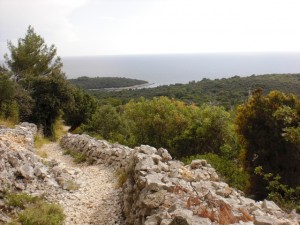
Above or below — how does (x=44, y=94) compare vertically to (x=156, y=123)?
above

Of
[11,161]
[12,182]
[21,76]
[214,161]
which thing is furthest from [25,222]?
[21,76]

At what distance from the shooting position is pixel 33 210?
7074mm

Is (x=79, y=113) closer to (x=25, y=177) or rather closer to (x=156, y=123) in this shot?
(x=156, y=123)

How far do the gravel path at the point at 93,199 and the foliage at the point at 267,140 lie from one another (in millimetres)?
6003

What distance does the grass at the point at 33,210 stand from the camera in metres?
6.68

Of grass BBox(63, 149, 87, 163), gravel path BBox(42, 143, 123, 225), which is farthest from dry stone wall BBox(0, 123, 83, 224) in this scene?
grass BBox(63, 149, 87, 163)

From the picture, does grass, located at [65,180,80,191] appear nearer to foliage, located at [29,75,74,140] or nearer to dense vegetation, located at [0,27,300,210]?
dense vegetation, located at [0,27,300,210]

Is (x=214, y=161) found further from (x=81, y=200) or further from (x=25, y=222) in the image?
(x=25, y=222)

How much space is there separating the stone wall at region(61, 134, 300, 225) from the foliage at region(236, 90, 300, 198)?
14.8 feet

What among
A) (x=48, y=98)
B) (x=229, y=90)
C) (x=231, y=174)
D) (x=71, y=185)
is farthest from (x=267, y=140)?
(x=229, y=90)

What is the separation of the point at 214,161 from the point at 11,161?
7969mm

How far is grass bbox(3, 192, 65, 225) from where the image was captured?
21.9ft

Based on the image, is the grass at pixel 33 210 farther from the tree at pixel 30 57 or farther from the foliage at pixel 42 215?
the tree at pixel 30 57

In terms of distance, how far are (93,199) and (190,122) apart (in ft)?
40.0
